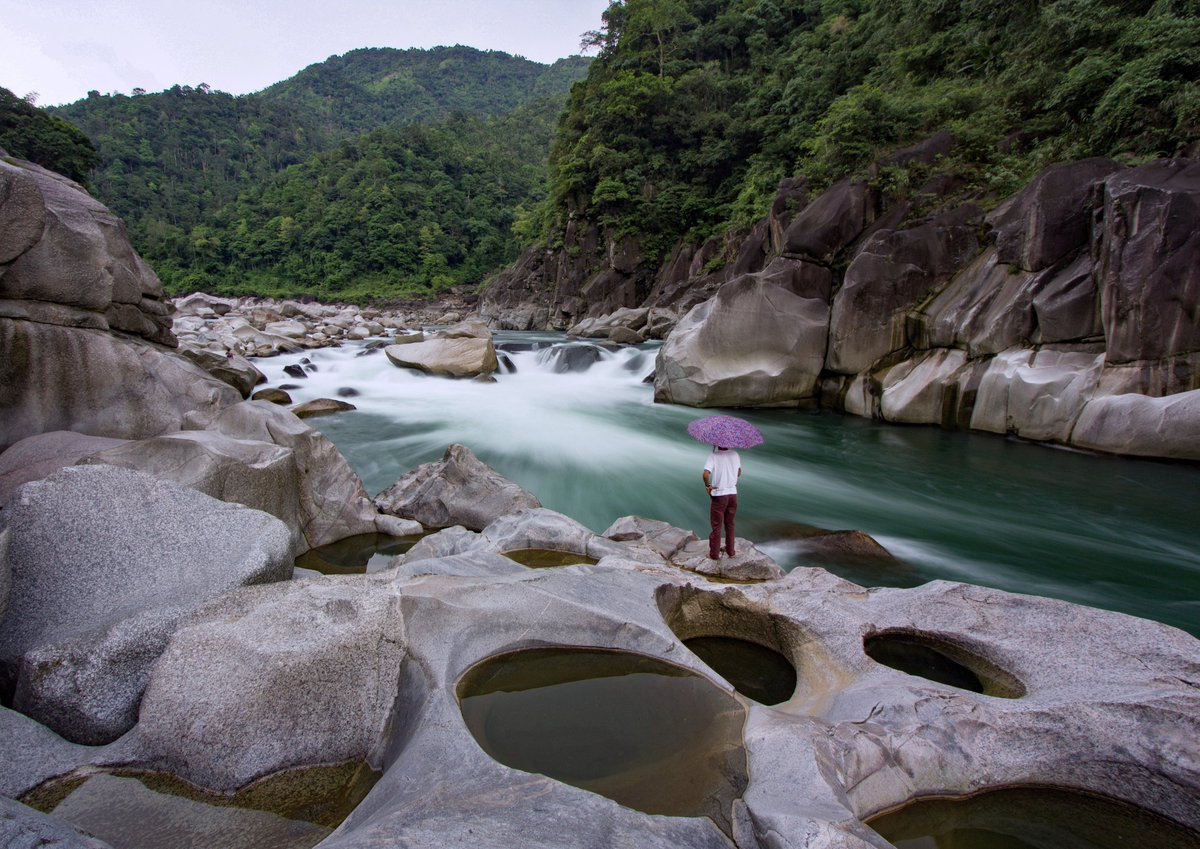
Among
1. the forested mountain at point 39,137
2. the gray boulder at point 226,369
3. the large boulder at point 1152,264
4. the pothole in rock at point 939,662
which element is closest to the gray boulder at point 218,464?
the pothole in rock at point 939,662

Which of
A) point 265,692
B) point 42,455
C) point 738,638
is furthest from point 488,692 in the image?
point 42,455

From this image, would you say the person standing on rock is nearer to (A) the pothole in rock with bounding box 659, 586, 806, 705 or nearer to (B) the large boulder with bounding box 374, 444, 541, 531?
(A) the pothole in rock with bounding box 659, 586, 806, 705

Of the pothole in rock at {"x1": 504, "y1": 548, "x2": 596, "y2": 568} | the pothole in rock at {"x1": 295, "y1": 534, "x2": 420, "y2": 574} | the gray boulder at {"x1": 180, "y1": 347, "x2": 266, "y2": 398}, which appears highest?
the gray boulder at {"x1": 180, "y1": 347, "x2": 266, "y2": 398}

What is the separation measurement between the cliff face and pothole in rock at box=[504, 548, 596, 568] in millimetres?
8673

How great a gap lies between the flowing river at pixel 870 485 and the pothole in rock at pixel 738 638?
7.82 feet

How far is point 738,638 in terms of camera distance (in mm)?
3652

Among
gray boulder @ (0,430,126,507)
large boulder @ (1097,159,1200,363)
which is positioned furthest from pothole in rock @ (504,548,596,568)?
large boulder @ (1097,159,1200,363)

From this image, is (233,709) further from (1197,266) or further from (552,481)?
(1197,266)

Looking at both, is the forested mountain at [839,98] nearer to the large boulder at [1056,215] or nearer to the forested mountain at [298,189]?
the large boulder at [1056,215]

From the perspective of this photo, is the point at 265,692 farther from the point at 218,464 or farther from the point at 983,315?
the point at 983,315

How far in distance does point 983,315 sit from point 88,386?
13.5 metres

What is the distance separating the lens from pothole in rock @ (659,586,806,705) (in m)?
3.19

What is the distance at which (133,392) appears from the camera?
6.17 metres

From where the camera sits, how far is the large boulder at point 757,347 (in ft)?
40.8
